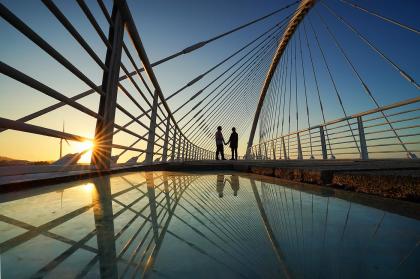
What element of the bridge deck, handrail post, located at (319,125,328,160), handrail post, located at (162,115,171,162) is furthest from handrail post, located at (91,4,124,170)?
handrail post, located at (319,125,328,160)

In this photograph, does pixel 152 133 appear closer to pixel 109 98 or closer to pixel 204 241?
pixel 109 98

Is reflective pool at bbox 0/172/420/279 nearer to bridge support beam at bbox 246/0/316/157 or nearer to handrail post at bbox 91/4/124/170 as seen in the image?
handrail post at bbox 91/4/124/170

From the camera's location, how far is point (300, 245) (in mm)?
858

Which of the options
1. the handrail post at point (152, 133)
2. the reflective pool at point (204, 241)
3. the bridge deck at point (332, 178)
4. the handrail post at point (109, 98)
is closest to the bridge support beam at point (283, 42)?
the handrail post at point (152, 133)

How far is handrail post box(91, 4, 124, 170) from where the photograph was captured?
310cm

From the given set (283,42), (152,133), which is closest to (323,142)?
(152,133)

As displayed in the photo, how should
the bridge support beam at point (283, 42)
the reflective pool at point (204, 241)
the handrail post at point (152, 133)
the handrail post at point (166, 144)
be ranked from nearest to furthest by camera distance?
the reflective pool at point (204, 241) < the handrail post at point (152, 133) < the handrail post at point (166, 144) < the bridge support beam at point (283, 42)

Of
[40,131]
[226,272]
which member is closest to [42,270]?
[226,272]

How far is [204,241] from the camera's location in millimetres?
881

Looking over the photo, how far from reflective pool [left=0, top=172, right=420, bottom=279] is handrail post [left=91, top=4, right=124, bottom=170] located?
1.67m

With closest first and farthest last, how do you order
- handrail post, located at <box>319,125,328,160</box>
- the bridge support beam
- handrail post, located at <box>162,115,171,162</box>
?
handrail post, located at <box>162,115,171,162</box> < handrail post, located at <box>319,125,328,160</box> < the bridge support beam

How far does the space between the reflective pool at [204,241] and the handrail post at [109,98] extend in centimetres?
167

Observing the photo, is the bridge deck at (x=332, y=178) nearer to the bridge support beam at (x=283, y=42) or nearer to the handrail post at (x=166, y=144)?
the handrail post at (x=166, y=144)

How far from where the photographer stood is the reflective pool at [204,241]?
2.15 ft
